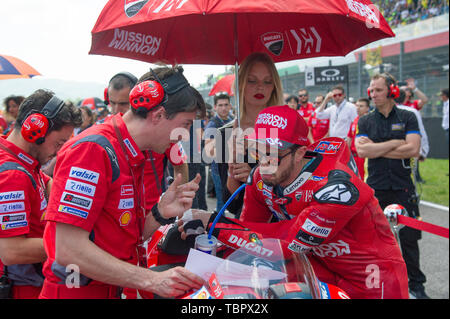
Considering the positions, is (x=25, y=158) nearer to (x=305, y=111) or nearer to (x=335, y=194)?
(x=335, y=194)

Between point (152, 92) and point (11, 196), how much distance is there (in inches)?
34.1

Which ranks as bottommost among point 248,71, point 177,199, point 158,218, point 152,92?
point 158,218

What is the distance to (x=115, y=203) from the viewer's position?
152cm

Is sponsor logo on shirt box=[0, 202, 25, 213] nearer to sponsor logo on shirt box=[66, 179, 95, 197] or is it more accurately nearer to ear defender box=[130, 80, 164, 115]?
sponsor logo on shirt box=[66, 179, 95, 197]

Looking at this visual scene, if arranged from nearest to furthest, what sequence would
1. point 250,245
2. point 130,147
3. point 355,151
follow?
point 250,245 < point 130,147 < point 355,151

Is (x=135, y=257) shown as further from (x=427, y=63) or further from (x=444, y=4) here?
(x=444, y=4)

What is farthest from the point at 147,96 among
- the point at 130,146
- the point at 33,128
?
the point at 33,128

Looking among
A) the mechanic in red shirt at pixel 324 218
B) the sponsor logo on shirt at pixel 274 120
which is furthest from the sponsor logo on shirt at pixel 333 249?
the sponsor logo on shirt at pixel 274 120

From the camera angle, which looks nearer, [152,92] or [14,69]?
[152,92]
